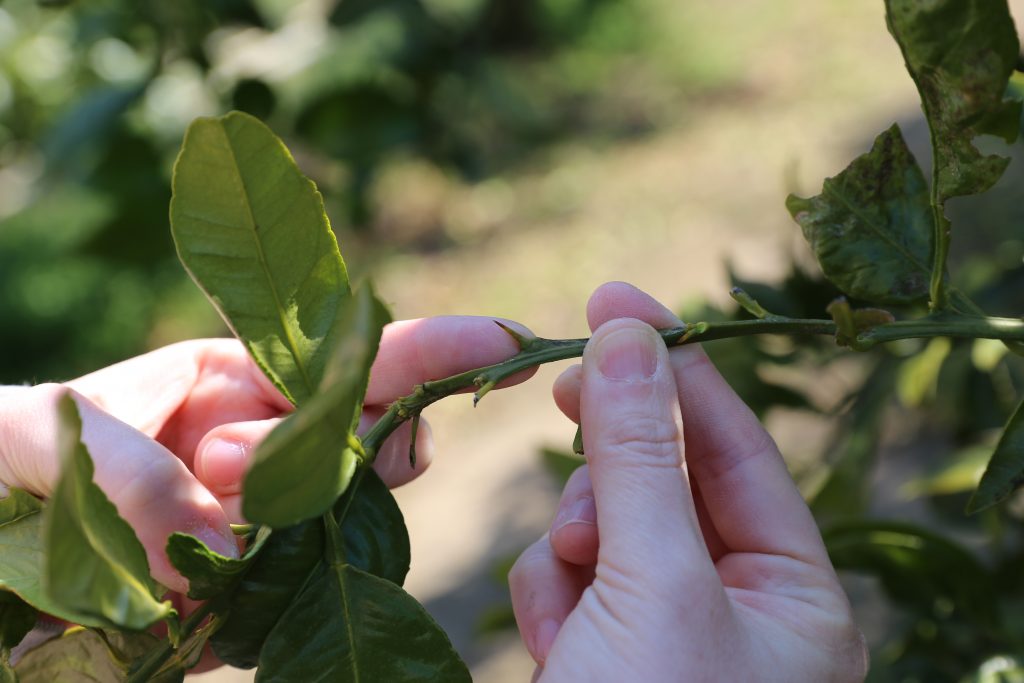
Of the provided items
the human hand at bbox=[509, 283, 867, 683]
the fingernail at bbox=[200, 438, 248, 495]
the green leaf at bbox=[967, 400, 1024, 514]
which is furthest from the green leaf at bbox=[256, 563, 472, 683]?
the green leaf at bbox=[967, 400, 1024, 514]

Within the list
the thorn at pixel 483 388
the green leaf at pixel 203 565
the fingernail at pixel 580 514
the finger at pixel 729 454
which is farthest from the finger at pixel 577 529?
the green leaf at pixel 203 565

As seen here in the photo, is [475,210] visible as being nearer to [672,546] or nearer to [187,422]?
[187,422]

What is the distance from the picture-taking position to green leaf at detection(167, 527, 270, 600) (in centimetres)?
53

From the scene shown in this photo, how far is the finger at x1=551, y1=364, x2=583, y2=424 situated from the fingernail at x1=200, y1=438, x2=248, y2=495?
28 cm

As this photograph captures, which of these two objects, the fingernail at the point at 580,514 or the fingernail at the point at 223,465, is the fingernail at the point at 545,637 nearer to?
the fingernail at the point at 580,514

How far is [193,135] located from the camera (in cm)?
58

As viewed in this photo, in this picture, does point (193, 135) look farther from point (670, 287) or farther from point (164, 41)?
point (670, 287)

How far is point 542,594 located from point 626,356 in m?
0.28

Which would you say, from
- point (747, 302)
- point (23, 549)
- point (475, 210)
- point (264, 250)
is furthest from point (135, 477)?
point (475, 210)

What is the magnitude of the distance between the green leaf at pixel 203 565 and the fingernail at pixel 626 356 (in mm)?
263

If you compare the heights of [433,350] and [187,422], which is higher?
[433,350]

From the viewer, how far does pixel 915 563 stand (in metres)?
0.97

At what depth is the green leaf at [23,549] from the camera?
58cm

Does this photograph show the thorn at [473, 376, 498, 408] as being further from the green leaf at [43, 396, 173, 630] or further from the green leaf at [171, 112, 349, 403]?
the green leaf at [43, 396, 173, 630]
